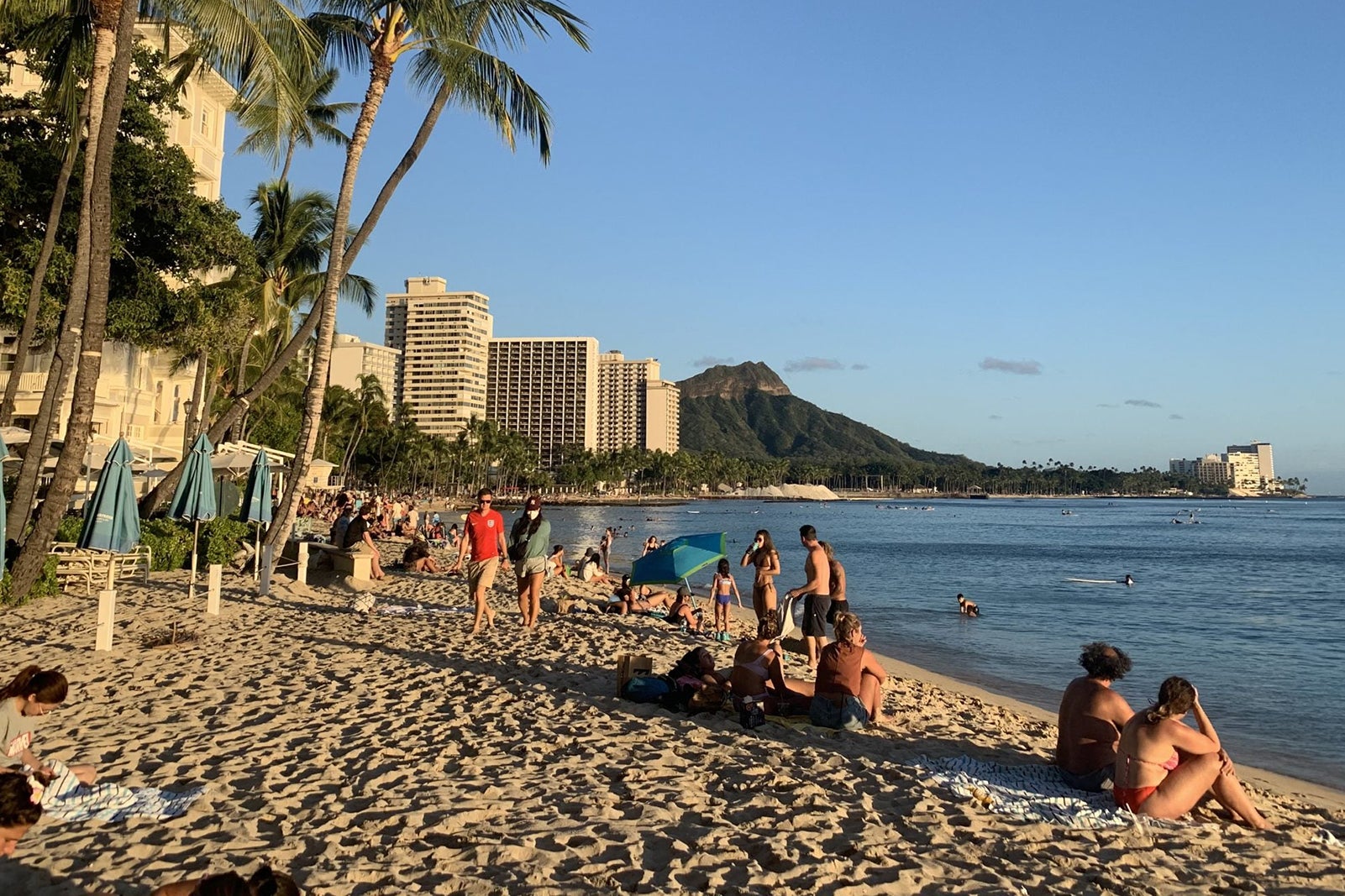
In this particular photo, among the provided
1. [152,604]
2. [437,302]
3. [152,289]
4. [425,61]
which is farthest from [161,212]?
[437,302]

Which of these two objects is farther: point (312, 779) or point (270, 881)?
point (312, 779)

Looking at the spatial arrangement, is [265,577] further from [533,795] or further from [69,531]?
[533,795]

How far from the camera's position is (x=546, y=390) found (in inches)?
7057

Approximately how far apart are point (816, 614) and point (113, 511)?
305 inches

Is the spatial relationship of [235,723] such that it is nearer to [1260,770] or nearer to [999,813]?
[999,813]

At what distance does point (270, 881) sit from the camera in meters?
2.70

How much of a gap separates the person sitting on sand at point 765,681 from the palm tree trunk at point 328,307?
9.32m

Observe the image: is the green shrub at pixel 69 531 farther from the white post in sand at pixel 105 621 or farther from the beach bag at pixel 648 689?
the beach bag at pixel 648 689

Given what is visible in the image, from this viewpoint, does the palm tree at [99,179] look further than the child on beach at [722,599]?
No

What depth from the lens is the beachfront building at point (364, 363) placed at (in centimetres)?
13125

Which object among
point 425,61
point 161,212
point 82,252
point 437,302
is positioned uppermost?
point 437,302

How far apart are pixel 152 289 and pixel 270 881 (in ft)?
48.1

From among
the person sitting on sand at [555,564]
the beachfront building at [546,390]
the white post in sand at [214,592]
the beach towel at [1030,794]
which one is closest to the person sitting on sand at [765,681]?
the beach towel at [1030,794]

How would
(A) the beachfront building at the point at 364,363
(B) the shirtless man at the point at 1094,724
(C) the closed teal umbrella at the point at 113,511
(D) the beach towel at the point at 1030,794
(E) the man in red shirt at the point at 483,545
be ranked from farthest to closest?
(A) the beachfront building at the point at 364,363, (E) the man in red shirt at the point at 483,545, (C) the closed teal umbrella at the point at 113,511, (B) the shirtless man at the point at 1094,724, (D) the beach towel at the point at 1030,794
